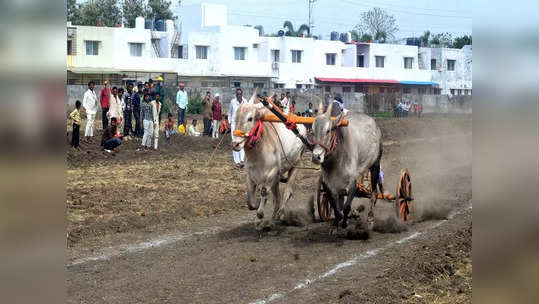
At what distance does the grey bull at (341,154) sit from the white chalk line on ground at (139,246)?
6.88 feet

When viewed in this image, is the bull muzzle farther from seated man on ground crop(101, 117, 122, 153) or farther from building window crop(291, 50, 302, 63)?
building window crop(291, 50, 302, 63)

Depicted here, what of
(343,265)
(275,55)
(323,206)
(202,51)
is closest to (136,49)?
(202,51)

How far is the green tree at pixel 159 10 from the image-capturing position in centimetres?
7225

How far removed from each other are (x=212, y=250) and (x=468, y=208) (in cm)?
636

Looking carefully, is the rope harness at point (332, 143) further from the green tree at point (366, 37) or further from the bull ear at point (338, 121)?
the green tree at point (366, 37)

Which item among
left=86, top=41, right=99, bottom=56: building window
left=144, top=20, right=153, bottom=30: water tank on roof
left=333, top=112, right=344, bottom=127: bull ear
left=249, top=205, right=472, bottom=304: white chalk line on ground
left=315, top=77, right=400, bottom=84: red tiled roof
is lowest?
left=249, top=205, right=472, bottom=304: white chalk line on ground

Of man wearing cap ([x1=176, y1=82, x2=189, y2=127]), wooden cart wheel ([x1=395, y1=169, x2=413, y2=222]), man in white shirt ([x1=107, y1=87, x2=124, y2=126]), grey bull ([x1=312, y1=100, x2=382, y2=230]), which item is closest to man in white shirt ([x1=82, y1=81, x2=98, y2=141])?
man in white shirt ([x1=107, y1=87, x2=124, y2=126])

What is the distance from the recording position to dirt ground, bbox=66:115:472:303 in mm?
7242

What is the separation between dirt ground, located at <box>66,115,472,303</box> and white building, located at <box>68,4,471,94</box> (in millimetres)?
31089

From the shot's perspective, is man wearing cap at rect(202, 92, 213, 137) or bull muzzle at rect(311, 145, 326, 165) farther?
man wearing cap at rect(202, 92, 213, 137)

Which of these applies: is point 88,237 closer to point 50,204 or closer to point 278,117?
point 278,117

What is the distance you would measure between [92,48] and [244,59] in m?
13.2

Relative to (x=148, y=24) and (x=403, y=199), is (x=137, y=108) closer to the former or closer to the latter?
(x=403, y=199)

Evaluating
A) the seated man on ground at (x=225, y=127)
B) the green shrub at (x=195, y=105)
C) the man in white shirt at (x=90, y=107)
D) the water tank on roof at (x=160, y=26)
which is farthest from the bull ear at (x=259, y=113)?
the water tank on roof at (x=160, y=26)
